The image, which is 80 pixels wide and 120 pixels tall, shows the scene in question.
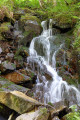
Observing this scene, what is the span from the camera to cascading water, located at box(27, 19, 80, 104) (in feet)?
22.1

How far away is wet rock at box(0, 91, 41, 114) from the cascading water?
8.68 ft

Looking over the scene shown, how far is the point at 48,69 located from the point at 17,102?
5.15m

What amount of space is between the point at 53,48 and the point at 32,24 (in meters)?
3.58

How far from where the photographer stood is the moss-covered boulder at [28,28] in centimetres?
1075

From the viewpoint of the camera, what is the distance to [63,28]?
11711 mm

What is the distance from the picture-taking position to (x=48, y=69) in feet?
28.6

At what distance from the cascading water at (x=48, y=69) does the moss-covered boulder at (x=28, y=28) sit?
507 millimetres

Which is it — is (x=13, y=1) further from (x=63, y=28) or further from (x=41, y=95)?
(x=41, y=95)

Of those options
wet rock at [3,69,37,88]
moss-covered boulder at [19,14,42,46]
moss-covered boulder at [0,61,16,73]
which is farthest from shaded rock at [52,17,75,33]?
moss-covered boulder at [0,61,16,73]

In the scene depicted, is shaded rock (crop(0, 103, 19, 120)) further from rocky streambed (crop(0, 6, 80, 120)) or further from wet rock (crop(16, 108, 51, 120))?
wet rock (crop(16, 108, 51, 120))

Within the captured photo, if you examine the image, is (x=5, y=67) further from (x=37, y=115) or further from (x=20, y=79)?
(x=37, y=115)

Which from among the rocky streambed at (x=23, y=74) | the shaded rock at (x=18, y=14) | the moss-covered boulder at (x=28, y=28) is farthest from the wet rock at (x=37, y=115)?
the shaded rock at (x=18, y=14)

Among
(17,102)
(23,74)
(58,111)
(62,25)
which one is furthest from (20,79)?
(62,25)

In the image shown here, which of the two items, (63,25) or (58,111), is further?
(63,25)
